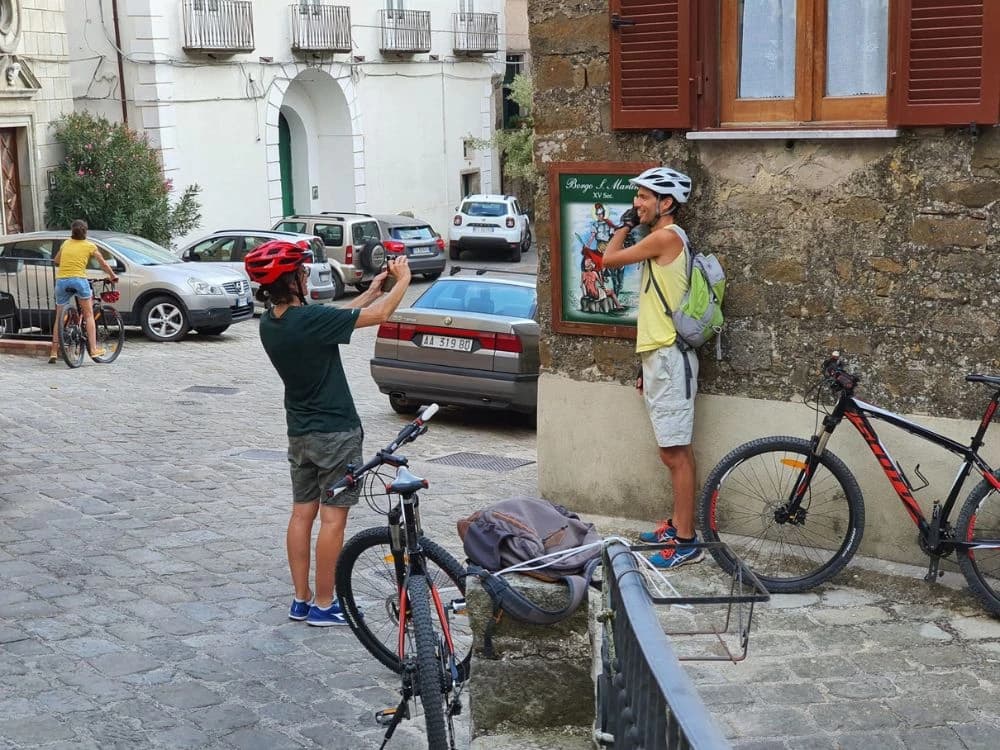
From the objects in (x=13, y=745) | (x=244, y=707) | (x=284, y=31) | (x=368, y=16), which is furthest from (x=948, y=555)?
(x=368, y=16)

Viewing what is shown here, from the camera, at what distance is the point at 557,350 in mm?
8141

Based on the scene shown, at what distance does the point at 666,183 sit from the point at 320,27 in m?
28.0

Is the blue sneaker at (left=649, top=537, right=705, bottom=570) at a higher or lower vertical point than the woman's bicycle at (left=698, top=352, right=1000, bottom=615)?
lower

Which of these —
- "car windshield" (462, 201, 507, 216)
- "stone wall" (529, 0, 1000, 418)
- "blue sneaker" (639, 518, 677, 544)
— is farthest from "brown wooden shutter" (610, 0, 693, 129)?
"car windshield" (462, 201, 507, 216)

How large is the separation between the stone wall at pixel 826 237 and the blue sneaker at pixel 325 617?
87.5 inches

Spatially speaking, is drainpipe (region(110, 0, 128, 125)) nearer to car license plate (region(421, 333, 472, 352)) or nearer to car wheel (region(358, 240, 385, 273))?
car wheel (region(358, 240, 385, 273))

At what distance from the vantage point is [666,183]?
720 centimetres

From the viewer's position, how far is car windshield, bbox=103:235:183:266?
19.8m

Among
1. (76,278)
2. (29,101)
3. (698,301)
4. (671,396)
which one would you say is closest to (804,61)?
(698,301)

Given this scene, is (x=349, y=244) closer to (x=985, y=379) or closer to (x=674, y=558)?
(x=674, y=558)

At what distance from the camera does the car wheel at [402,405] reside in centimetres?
1350

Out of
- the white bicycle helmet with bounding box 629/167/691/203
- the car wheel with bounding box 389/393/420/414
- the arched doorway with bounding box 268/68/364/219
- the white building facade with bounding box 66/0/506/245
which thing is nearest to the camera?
the white bicycle helmet with bounding box 629/167/691/203

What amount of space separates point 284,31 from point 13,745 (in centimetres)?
2931

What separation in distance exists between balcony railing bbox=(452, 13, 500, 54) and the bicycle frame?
34668mm
